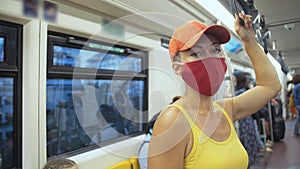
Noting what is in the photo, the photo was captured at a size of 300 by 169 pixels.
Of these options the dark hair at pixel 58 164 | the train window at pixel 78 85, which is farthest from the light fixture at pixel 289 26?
the dark hair at pixel 58 164

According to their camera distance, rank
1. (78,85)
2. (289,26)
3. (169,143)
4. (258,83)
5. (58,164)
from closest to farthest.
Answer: (169,143) → (258,83) → (58,164) → (78,85) → (289,26)

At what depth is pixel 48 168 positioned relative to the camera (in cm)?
168

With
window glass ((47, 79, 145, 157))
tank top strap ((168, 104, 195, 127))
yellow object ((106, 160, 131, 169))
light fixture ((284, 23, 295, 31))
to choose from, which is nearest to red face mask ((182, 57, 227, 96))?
tank top strap ((168, 104, 195, 127))

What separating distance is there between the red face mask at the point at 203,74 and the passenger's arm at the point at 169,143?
0.52 feet

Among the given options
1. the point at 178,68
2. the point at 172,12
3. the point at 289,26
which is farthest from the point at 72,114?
the point at 289,26

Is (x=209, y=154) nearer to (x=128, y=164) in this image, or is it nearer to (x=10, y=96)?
(x=10, y=96)

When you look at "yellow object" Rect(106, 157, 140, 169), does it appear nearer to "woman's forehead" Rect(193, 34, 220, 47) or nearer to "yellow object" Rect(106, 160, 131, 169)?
"yellow object" Rect(106, 160, 131, 169)

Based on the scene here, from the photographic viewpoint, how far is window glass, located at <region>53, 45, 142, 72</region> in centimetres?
201

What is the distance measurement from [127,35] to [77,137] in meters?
1.04

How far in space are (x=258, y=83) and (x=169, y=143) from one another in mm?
549

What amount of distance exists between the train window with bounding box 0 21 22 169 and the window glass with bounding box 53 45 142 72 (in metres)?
0.34

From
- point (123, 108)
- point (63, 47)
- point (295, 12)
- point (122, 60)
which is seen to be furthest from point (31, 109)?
point (295, 12)

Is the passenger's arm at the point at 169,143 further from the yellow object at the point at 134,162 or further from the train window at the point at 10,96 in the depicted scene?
the yellow object at the point at 134,162

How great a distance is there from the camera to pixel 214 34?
86 cm
